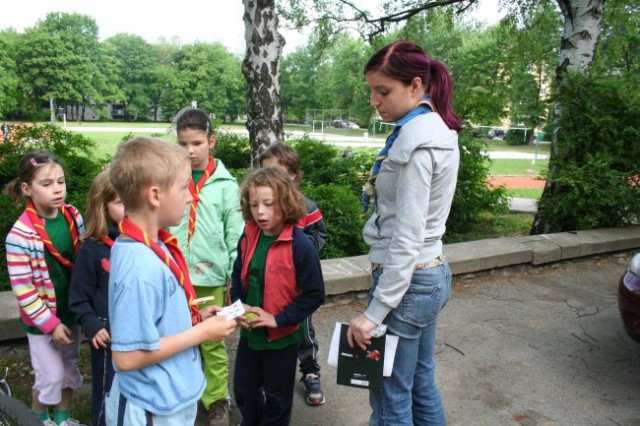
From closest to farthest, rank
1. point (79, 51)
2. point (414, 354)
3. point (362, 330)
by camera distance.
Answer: point (362, 330) → point (414, 354) → point (79, 51)

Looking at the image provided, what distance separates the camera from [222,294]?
3.01 m

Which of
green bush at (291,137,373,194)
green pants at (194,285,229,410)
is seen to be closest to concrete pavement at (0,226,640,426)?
green pants at (194,285,229,410)

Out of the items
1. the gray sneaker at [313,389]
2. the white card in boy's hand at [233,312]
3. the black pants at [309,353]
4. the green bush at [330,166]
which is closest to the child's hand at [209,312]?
the white card in boy's hand at [233,312]

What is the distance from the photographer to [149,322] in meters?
1.57

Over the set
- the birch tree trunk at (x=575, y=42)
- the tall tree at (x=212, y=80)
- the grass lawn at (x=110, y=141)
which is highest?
the tall tree at (x=212, y=80)

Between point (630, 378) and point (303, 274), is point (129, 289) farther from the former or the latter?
point (630, 378)

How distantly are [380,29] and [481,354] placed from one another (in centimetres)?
819

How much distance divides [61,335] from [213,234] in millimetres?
906

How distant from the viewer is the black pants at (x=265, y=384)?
246 centimetres

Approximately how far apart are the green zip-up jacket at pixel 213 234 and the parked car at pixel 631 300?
2.75m

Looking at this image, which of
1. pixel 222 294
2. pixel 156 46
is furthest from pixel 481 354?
pixel 156 46

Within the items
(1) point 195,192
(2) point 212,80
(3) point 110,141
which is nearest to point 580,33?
(1) point 195,192

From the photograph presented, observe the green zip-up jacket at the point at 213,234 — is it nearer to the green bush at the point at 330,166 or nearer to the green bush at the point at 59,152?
the green bush at the point at 59,152

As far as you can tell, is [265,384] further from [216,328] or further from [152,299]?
[152,299]
